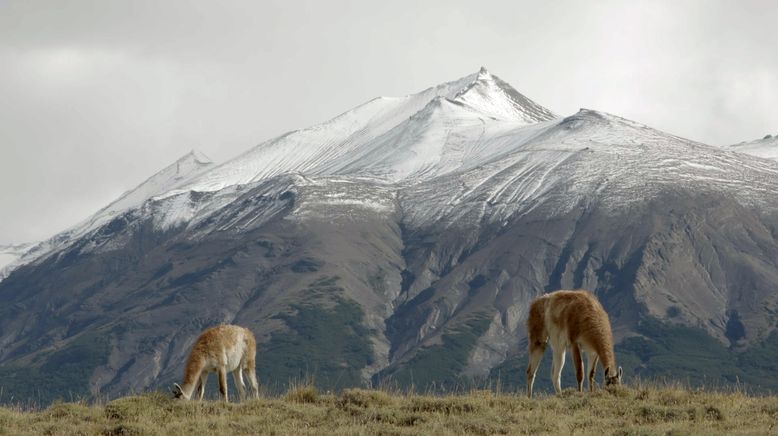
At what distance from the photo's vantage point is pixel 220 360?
107ft

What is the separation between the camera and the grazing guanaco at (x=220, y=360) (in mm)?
31734

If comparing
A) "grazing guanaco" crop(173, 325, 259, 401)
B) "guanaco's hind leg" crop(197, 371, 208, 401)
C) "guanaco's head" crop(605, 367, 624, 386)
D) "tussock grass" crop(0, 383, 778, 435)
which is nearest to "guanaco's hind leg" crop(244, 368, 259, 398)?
"grazing guanaco" crop(173, 325, 259, 401)

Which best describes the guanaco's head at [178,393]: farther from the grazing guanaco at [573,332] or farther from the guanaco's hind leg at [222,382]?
the grazing guanaco at [573,332]

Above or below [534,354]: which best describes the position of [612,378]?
below

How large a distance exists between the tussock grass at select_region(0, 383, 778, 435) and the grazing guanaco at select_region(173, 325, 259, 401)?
7.56 ft

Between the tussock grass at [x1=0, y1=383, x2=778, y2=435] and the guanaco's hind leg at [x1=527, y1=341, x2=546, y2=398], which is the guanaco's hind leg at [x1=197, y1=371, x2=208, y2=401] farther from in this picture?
the guanaco's hind leg at [x1=527, y1=341, x2=546, y2=398]

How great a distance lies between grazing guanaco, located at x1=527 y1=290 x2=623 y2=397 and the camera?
2866 centimetres

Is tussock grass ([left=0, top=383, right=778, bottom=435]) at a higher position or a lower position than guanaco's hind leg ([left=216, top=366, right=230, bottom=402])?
lower

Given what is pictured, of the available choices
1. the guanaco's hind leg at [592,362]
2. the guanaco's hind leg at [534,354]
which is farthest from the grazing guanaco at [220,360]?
the guanaco's hind leg at [592,362]

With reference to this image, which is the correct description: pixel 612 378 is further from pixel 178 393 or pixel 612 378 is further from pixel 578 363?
pixel 178 393

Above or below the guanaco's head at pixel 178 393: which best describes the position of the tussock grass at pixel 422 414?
below

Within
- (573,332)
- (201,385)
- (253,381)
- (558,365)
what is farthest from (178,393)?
(573,332)

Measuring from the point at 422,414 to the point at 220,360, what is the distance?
8.54m

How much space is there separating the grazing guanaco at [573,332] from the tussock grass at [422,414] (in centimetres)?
106
